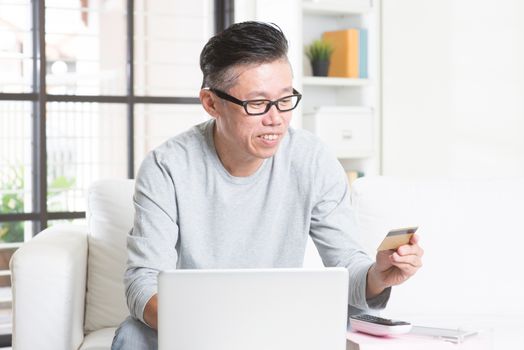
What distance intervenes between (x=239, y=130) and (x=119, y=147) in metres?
2.19

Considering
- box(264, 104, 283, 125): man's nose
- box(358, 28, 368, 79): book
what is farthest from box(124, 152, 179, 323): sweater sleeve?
box(358, 28, 368, 79): book

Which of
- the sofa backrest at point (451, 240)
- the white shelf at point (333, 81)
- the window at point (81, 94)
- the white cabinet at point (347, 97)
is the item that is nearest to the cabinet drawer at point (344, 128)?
the white cabinet at point (347, 97)

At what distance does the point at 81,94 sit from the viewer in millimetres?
3777

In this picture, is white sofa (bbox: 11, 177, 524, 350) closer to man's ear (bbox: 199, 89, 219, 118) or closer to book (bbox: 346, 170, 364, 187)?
man's ear (bbox: 199, 89, 219, 118)

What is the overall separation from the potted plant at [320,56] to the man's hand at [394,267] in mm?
2034

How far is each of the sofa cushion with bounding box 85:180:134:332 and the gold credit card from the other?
111 centimetres

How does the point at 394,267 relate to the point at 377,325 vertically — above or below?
above

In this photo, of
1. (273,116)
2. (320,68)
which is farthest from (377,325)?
(320,68)

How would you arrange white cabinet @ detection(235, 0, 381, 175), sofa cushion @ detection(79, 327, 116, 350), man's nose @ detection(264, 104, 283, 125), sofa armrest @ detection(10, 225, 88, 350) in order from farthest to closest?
1. white cabinet @ detection(235, 0, 381, 175)
2. sofa cushion @ detection(79, 327, 116, 350)
3. sofa armrest @ detection(10, 225, 88, 350)
4. man's nose @ detection(264, 104, 283, 125)

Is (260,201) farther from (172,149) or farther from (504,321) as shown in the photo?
(504,321)

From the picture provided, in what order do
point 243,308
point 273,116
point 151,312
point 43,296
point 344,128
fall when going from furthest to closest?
point 344,128
point 43,296
point 273,116
point 151,312
point 243,308

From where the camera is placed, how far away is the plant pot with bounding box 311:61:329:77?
3.72m

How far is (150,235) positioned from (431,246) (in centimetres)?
103

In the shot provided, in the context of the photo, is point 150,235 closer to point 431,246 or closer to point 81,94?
point 431,246
